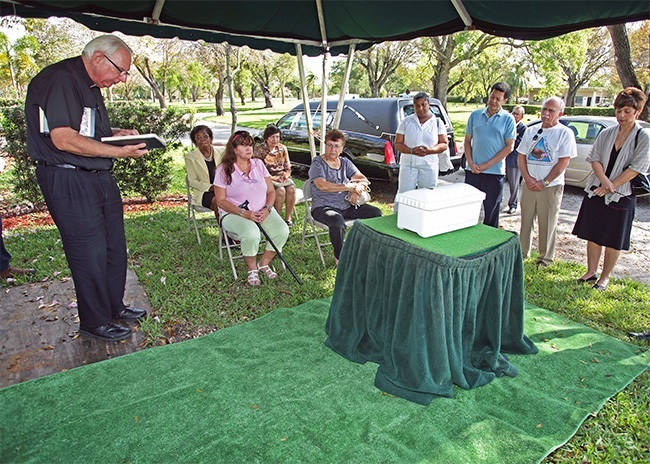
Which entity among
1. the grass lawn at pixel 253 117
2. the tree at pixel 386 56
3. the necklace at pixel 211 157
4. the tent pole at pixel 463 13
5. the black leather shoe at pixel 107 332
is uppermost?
the tree at pixel 386 56

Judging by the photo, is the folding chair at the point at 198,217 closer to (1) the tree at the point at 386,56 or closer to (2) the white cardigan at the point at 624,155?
(2) the white cardigan at the point at 624,155

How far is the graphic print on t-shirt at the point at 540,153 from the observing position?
179 inches

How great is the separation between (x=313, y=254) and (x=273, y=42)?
289 cm

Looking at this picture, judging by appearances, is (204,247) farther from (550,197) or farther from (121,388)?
(550,197)

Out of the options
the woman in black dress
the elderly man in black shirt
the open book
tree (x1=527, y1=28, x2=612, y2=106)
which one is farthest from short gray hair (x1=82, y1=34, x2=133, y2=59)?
tree (x1=527, y1=28, x2=612, y2=106)

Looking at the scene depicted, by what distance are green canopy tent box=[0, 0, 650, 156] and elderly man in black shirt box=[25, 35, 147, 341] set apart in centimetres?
146

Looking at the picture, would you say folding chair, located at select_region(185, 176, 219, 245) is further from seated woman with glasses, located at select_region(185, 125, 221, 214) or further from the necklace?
the necklace

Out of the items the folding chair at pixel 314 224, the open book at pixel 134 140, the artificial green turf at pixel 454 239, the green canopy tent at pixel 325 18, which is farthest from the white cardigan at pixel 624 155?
the open book at pixel 134 140

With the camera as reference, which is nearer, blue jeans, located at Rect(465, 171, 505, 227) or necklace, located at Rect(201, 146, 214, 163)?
blue jeans, located at Rect(465, 171, 505, 227)

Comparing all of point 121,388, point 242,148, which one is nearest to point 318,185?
point 242,148

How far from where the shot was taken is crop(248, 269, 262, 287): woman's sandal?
4359 millimetres

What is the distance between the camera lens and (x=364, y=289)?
2.99m

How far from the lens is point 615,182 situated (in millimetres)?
3859

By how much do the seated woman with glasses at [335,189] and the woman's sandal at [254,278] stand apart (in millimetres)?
821
